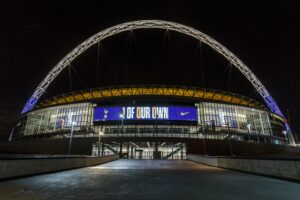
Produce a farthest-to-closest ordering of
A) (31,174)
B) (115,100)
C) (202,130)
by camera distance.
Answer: (115,100) < (202,130) < (31,174)

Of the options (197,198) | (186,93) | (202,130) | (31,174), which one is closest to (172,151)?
(202,130)

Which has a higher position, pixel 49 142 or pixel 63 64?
pixel 63 64

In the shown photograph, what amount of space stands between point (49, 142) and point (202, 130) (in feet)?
139

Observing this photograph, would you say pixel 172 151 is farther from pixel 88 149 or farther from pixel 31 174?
pixel 31 174

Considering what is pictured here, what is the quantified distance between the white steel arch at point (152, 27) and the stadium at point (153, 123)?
31cm

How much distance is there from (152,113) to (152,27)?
25917 mm

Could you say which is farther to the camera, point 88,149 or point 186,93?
point 186,93

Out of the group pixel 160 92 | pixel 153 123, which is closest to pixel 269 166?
pixel 153 123

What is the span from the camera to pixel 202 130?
55.8 meters

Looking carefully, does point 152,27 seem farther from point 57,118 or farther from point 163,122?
point 57,118

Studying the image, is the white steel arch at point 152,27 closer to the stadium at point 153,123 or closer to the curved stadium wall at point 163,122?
the stadium at point 153,123

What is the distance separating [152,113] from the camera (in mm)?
57094

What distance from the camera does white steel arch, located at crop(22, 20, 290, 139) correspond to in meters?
59.8

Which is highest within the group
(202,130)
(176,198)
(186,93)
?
(186,93)
